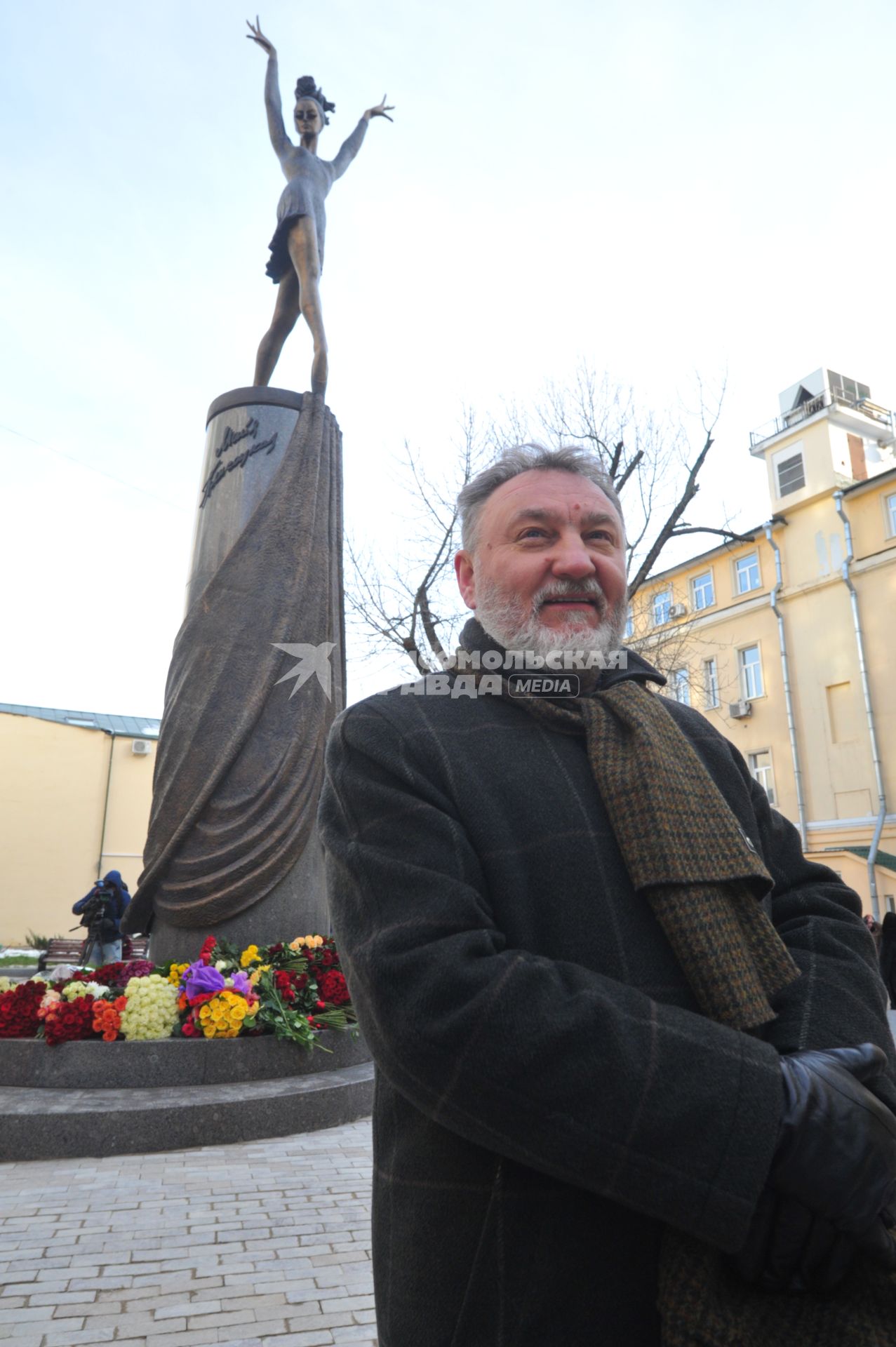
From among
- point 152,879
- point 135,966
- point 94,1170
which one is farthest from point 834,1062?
point 152,879

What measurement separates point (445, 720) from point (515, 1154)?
651 mm

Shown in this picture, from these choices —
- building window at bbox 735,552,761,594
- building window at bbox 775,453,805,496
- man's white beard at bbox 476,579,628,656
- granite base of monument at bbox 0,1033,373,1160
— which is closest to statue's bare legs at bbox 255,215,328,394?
granite base of monument at bbox 0,1033,373,1160

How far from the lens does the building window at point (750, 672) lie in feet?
79.9

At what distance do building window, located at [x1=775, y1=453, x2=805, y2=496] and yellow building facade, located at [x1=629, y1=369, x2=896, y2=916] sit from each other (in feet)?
0.11

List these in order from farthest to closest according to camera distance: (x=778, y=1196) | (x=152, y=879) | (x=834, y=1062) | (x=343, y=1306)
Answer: (x=152, y=879), (x=343, y=1306), (x=834, y=1062), (x=778, y=1196)

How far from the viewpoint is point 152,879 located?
20.5 ft

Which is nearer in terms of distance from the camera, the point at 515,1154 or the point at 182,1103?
the point at 515,1154

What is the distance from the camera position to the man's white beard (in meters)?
1.64

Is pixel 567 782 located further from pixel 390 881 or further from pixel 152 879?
pixel 152 879

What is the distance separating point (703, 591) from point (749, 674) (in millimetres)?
3225

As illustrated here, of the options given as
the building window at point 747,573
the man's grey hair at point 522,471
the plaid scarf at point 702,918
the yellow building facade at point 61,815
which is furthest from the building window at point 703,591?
the plaid scarf at point 702,918

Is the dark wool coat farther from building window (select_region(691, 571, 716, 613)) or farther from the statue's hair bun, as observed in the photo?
building window (select_region(691, 571, 716, 613))

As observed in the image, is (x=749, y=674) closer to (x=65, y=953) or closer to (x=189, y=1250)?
(x=65, y=953)

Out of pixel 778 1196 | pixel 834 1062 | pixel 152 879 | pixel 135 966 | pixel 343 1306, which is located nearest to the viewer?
pixel 778 1196
